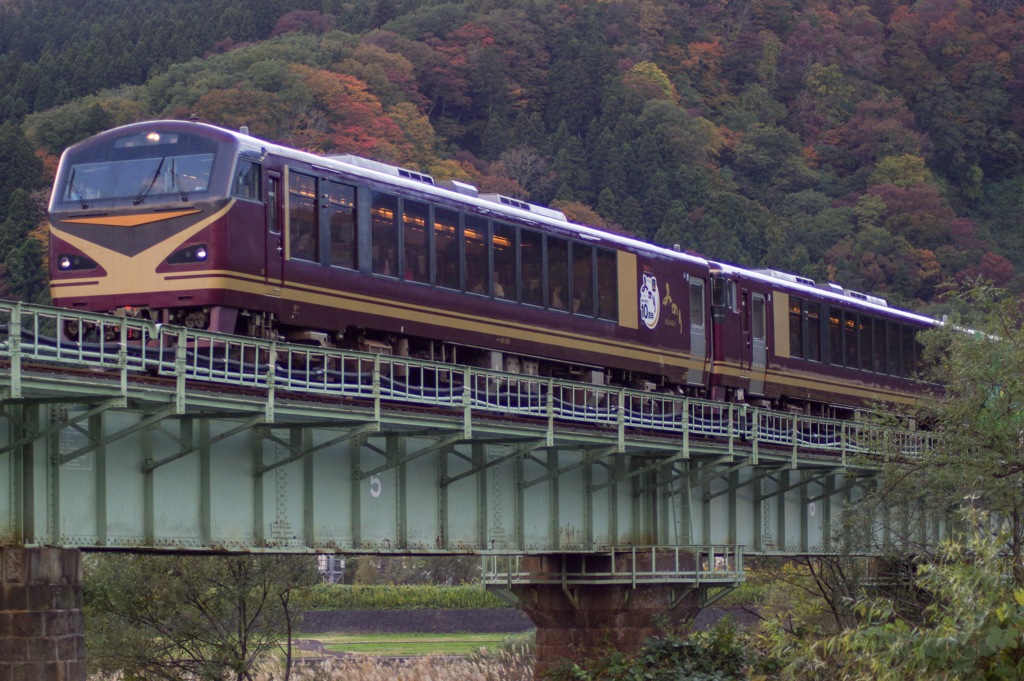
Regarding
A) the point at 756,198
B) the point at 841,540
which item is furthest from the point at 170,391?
the point at 756,198

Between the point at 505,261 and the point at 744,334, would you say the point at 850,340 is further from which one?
the point at 505,261

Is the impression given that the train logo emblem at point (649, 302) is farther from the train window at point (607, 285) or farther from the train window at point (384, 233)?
the train window at point (384, 233)

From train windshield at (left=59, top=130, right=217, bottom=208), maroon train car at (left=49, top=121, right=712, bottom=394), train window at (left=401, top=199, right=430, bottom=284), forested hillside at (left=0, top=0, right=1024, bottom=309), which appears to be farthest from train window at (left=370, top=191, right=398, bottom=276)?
forested hillside at (left=0, top=0, right=1024, bottom=309)

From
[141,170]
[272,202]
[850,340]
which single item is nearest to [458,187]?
[272,202]

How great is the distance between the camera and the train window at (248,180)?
A: 25.1m

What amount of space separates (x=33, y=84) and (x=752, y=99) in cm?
5373

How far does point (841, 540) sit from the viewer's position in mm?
36219

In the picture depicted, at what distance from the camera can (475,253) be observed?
99.3 ft

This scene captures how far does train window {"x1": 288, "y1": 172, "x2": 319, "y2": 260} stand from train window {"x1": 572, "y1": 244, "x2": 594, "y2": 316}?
7.69 m

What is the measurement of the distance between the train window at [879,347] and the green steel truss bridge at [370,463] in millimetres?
6765

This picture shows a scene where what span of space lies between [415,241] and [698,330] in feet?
34.1

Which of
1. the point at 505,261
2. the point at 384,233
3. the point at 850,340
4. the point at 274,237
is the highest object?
the point at 384,233

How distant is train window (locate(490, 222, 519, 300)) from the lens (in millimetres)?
30812

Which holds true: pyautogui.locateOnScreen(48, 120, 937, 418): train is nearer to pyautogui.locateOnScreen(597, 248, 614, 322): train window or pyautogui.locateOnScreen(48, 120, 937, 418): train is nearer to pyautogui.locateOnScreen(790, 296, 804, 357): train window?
pyautogui.locateOnScreen(597, 248, 614, 322): train window
